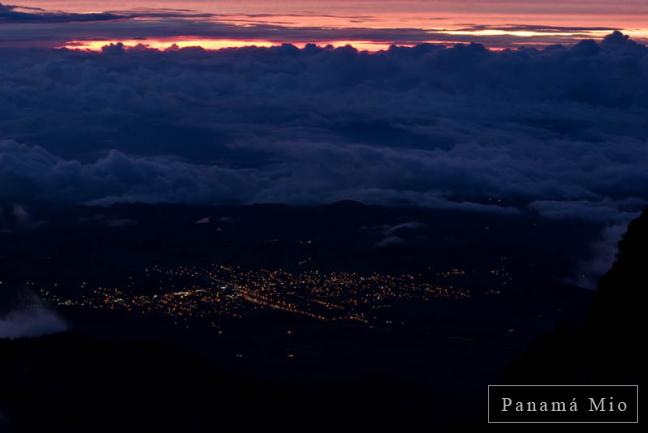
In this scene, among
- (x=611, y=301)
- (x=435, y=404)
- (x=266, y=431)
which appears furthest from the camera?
(x=435, y=404)

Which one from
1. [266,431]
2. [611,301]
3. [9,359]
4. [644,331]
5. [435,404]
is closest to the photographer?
[644,331]

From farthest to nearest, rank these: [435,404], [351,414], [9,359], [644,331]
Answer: [9,359], [435,404], [351,414], [644,331]

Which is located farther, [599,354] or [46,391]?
[46,391]

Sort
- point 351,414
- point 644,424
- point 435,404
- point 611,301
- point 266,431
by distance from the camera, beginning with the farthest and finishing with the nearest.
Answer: point 435,404, point 351,414, point 266,431, point 611,301, point 644,424

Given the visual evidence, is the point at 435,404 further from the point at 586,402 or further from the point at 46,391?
the point at 586,402

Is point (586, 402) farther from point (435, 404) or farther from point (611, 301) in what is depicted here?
point (435, 404)

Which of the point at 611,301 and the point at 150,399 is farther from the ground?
the point at 611,301

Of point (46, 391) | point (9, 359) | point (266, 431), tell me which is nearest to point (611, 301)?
point (266, 431)

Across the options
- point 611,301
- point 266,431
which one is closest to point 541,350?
point 611,301

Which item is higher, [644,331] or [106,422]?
[644,331]
